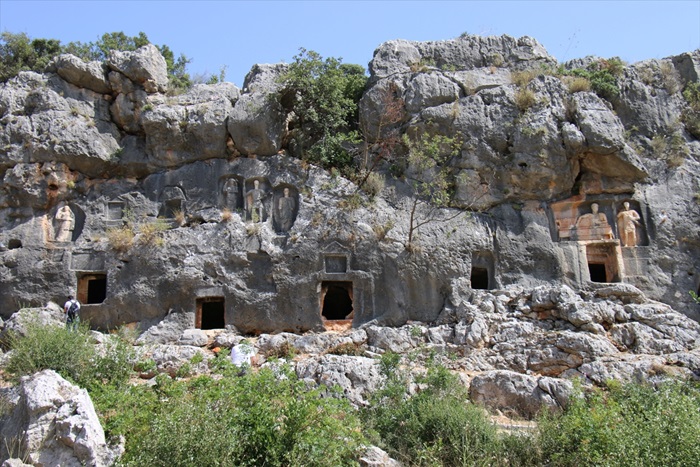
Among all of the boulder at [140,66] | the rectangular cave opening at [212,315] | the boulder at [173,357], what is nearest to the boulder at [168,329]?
the rectangular cave opening at [212,315]

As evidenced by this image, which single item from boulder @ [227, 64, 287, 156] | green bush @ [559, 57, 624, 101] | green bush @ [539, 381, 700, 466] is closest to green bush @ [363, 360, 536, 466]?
green bush @ [539, 381, 700, 466]

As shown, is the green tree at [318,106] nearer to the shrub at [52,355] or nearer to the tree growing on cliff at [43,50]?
the tree growing on cliff at [43,50]

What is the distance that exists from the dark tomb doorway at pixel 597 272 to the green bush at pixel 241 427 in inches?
441

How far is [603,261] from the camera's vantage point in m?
17.1

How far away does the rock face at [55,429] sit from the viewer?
785 cm

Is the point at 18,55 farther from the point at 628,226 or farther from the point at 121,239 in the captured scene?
the point at 628,226

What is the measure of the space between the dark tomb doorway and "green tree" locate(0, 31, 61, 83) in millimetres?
18120

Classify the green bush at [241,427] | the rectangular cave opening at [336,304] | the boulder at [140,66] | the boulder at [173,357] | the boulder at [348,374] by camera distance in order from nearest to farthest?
the green bush at [241,427]
the boulder at [348,374]
the boulder at [173,357]
the rectangular cave opening at [336,304]
the boulder at [140,66]

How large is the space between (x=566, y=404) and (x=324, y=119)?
34.6 feet

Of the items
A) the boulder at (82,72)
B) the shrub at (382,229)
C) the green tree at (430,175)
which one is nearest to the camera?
the shrub at (382,229)

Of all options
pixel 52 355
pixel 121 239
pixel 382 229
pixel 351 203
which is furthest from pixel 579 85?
pixel 52 355

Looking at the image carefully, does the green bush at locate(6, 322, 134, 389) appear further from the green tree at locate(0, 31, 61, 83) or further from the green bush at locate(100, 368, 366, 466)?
the green tree at locate(0, 31, 61, 83)

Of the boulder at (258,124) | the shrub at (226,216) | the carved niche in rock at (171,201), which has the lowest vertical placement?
the shrub at (226,216)

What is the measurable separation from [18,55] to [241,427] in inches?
730
